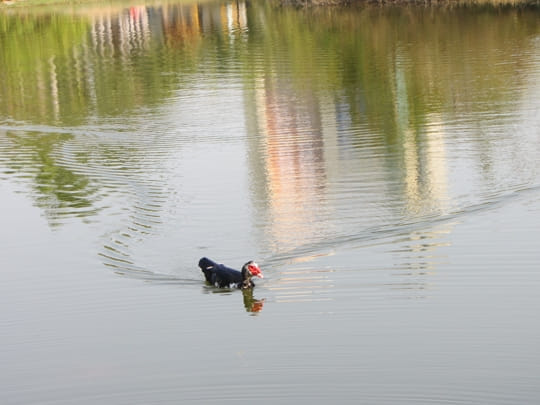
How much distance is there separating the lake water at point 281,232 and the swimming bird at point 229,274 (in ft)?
0.45

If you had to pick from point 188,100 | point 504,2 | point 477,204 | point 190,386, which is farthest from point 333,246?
point 504,2

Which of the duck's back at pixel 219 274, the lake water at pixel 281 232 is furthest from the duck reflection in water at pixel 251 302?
the duck's back at pixel 219 274

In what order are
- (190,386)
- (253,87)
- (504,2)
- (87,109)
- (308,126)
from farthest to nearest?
(504,2) < (253,87) < (87,109) < (308,126) < (190,386)

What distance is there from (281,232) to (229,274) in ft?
7.95

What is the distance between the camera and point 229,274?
14109mm

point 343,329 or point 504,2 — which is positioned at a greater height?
point 504,2

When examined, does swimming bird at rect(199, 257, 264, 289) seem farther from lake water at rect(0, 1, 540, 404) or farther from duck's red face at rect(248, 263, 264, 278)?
lake water at rect(0, 1, 540, 404)

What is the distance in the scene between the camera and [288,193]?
19000 millimetres

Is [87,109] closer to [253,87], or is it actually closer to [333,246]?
[253,87]

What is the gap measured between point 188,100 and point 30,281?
14906 millimetres

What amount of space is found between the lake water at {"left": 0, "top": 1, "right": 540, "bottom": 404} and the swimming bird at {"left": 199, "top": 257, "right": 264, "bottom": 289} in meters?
0.14

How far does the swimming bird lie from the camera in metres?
13.9

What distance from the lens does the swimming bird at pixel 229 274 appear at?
13.9 m

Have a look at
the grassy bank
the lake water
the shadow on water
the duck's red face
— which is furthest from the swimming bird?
the grassy bank
